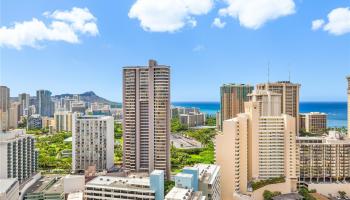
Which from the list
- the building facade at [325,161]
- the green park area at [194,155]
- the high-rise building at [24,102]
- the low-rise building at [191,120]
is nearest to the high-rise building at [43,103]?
the high-rise building at [24,102]

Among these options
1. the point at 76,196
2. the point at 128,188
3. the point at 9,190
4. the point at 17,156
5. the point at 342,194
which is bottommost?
the point at 342,194

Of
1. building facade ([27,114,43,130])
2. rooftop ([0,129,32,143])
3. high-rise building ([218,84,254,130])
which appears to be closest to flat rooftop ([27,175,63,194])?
rooftop ([0,129,32,143])

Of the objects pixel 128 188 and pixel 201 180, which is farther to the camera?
pixel 201 180

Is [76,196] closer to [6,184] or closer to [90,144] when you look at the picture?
[6,184]

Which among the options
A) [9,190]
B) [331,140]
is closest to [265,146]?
[331,140]

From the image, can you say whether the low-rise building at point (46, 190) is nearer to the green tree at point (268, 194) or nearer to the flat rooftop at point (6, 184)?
the flat rooftop at point (6, 184)

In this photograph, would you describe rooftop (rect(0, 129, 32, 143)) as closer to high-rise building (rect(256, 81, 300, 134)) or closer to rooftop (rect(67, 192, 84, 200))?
rooftop (rect(67, 192, 84, 200))

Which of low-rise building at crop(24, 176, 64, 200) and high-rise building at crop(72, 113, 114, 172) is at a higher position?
high-rise building at crop(72, 113, 114, 172)

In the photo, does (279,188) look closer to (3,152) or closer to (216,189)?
(216,189)
